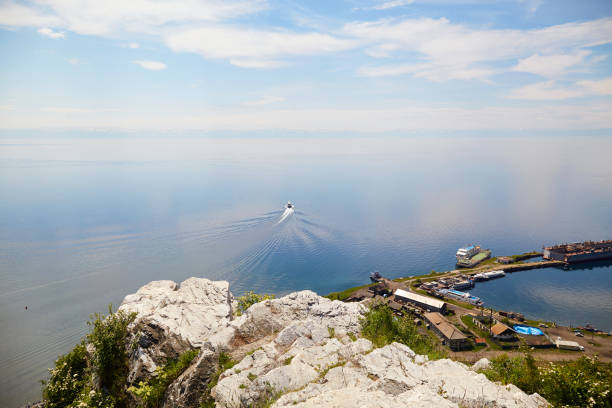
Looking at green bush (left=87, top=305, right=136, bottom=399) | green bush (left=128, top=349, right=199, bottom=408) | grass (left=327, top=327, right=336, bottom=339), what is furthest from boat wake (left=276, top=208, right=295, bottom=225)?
green bush (left=128, top=349, right=199, bottom=408)

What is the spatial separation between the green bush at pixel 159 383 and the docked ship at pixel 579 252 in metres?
110

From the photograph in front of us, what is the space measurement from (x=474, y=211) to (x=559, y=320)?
288 feet

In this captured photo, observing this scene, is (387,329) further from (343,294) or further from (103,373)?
(343,294)

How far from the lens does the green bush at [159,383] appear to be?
18.1 metres

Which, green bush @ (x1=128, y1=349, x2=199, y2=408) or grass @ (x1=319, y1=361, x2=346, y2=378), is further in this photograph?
green bush @ (x1=128, y1=349, x2=199, y2=408)

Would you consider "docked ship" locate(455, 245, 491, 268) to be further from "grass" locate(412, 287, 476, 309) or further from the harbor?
"grass" locate(412, 287, 476, 309)

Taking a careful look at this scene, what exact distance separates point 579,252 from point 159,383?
120337 mm

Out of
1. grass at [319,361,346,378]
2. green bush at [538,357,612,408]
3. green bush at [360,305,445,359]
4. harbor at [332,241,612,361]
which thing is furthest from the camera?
harbor at [332,241,612,361]

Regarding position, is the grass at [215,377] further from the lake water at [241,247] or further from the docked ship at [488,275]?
the docked ship at [488,275]

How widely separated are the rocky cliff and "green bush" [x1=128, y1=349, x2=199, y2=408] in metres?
0.67

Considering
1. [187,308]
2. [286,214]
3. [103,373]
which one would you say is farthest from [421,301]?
[286,214]

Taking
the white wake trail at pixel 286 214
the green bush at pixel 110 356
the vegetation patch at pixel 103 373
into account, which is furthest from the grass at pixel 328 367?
the white wake trail at pixel 286 214

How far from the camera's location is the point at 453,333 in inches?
1962

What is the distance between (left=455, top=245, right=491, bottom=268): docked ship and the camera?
8622 centimetres
